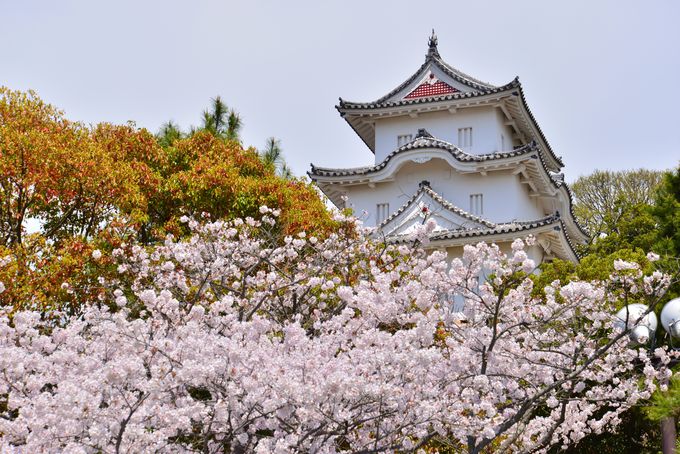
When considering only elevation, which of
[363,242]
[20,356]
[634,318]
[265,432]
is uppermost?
[363,242]

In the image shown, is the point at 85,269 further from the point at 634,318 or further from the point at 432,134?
the point at 432,134

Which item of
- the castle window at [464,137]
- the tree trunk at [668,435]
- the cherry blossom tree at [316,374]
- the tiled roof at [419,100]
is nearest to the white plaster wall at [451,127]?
the castle window at [464,137]

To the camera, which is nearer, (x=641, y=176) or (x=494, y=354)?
(x=494, y=354)

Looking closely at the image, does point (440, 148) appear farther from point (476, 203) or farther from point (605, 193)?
point (605, 193)

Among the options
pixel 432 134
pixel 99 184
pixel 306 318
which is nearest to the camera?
pixel 306 318

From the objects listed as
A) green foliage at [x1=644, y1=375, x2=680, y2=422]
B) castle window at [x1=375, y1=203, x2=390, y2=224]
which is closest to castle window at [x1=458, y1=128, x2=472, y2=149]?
castle window at [x1=375, y1=203, x2=390, y2=224]

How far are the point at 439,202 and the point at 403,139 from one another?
419 cm

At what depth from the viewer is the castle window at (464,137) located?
23820mm

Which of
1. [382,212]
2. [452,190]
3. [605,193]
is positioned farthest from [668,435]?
[605,193]

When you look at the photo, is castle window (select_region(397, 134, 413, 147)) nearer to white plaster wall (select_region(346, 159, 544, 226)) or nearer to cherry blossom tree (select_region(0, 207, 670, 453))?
white plaster wall (select_region(346, 159, 544, 226))

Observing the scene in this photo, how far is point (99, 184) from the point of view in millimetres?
13523

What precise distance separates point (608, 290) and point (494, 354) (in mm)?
1585

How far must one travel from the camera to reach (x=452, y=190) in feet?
76.0

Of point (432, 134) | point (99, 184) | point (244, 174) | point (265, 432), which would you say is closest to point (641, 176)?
point (432, 134)
